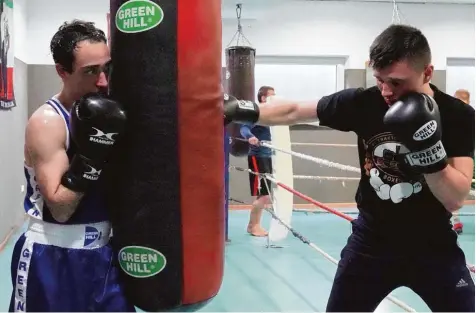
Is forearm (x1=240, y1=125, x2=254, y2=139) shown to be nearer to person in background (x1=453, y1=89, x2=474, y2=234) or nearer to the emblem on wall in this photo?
the emblem on wall

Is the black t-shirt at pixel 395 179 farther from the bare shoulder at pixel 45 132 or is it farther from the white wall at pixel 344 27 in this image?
the white wall at pixel 344 27

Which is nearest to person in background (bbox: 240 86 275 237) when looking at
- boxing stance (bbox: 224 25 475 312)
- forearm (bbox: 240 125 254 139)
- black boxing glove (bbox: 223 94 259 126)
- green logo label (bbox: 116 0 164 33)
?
forearm (bbox: 240 125 254 139)

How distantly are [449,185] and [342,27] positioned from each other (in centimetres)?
512

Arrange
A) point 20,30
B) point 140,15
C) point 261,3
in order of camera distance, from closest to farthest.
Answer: point 140,15, point 20,30, point 261,3

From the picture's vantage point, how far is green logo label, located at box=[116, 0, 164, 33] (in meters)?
1.07

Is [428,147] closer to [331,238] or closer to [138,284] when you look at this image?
[138,284]

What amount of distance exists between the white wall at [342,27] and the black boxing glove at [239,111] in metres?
4.37

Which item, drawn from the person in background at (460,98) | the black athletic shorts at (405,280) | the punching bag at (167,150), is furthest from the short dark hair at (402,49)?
the person in background at (460,98)

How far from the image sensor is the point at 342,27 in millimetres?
6055

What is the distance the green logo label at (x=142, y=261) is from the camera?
1123mm

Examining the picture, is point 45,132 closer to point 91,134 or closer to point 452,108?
point 91,134

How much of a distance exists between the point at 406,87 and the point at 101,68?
0.72 m

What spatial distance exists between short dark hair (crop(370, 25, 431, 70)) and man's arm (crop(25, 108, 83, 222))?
76cm

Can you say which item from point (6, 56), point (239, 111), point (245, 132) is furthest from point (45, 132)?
point (6, 56)
